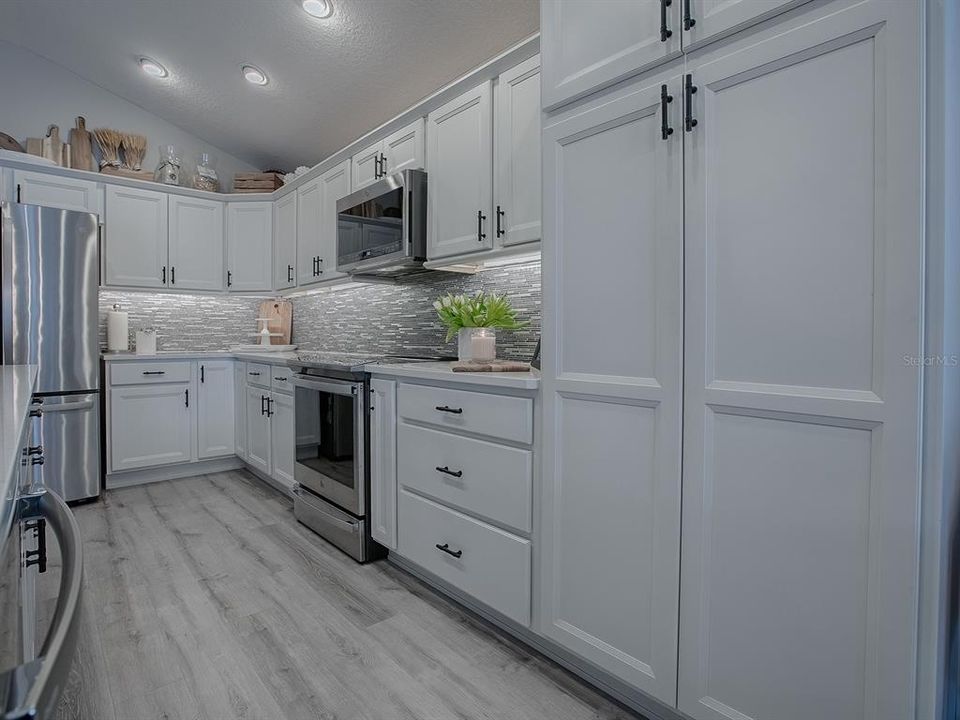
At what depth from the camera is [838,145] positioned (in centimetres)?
110

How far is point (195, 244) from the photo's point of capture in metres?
4.38

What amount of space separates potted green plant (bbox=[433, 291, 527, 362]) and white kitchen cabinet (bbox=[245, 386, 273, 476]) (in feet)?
5.91

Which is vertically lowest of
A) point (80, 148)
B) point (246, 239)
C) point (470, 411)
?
point (470, 411)

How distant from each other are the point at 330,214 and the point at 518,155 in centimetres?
189

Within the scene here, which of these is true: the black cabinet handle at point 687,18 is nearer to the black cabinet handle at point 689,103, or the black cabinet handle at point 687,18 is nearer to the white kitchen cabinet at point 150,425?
the black cabinet handle at point 689,103

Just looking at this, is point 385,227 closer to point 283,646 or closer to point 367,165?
point 367,165

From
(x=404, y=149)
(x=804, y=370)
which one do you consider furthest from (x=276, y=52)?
(x=804, y=370)

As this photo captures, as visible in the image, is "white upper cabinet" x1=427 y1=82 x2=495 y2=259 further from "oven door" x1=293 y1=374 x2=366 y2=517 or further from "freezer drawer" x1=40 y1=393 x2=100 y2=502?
"freezer drawer" x1=40 y1=393 x2=100 y2=502

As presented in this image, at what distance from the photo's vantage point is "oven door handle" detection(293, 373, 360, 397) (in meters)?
2.57

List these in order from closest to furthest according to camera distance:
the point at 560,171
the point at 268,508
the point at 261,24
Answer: the point at 560,171 → the point at 261,24 → the point at 268,508

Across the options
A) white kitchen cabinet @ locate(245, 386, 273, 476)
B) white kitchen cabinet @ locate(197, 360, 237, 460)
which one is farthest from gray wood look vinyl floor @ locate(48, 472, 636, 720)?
white kitchen cabinet @ locate(197, 360, 237, 460)

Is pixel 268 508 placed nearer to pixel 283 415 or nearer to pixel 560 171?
pixel 283 415

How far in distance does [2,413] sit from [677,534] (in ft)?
4.92

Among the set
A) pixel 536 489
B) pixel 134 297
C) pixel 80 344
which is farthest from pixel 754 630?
pixel 134 297
